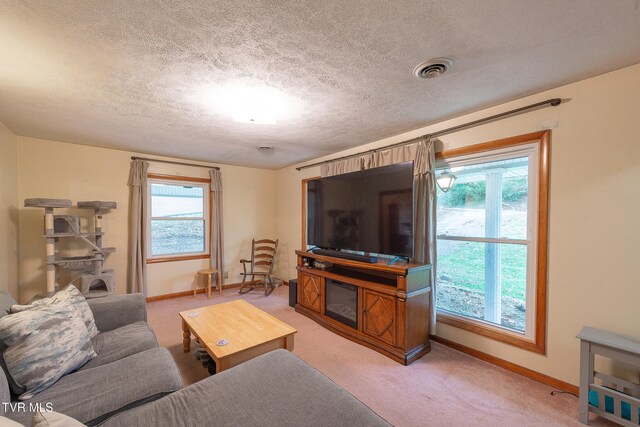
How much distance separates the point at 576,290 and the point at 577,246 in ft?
1.10

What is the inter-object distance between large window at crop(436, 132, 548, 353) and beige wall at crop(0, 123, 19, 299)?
184 inches

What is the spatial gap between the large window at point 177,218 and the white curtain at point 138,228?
210 millimetres

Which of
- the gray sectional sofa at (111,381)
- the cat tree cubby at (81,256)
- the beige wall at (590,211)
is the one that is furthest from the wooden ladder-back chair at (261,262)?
the beige wall at (590,211)

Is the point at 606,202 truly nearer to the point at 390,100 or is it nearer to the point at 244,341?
the point at 390,100

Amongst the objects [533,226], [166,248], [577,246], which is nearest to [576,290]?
[577,246]

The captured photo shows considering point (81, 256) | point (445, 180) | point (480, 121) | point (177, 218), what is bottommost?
point (81, 256)

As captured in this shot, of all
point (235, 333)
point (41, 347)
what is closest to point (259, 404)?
point (235, 333)

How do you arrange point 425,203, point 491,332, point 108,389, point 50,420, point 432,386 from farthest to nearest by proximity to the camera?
point 425,203 → point 491,332 → point 432,386 → point 108,389 → point 50,420

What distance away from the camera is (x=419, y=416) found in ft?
5.67

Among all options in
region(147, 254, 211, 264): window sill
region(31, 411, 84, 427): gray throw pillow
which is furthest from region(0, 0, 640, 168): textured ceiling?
region(147, 254, 211, 264): window sill

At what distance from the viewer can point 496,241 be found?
2.41m

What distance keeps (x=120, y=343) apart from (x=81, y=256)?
96.0 inches

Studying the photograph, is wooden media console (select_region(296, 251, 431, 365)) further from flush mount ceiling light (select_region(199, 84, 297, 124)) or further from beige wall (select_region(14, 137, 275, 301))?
beige wall (select_region(14, 137, 275, 301))

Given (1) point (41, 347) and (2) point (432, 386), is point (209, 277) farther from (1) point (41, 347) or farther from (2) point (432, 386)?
(2) point (432, 386)
